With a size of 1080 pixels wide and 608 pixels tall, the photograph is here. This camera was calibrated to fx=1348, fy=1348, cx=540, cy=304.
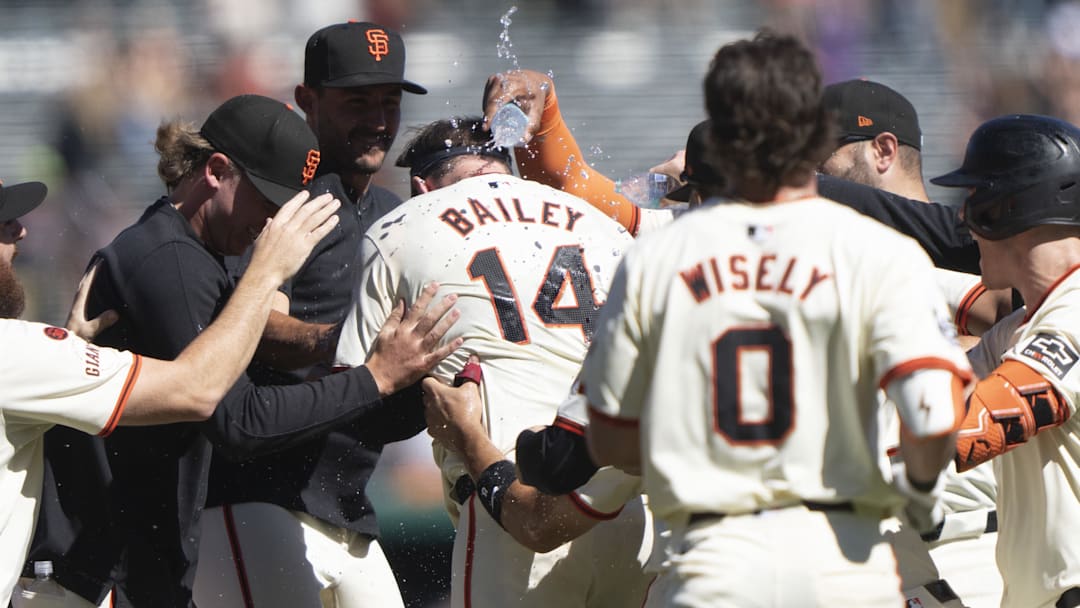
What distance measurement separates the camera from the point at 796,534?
2.77 metres

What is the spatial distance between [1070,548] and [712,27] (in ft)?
26.3

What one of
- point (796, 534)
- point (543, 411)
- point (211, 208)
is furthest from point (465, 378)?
point (796, 534)

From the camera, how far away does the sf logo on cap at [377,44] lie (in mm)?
5281

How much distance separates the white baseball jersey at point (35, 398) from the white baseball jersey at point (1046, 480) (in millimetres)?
2372

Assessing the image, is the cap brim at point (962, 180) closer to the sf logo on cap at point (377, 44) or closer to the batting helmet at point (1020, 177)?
the batting helmet at point (1020, 177)

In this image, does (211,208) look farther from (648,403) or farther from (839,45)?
(839,45)

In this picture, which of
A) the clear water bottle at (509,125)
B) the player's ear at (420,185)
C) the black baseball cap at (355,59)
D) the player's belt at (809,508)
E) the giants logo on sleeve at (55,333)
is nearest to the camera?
the player's belt at (809,508)

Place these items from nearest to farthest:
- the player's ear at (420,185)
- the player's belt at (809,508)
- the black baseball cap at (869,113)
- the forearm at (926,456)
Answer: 1. the forearm at (926,456)
2. the player's belt at (809,508)
3. the player's ear at (420,185)
4. the black baseball cap at (869,113)

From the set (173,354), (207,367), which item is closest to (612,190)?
(173,354)

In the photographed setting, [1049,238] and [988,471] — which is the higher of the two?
[1049,238]

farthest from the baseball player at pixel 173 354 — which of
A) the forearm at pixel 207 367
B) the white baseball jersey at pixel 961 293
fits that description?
the white baseball jersey at pixel 961 293

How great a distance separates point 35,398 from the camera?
3473 mm

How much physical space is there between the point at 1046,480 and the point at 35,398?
2668mm

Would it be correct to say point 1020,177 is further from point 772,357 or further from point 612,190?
point 612,190
